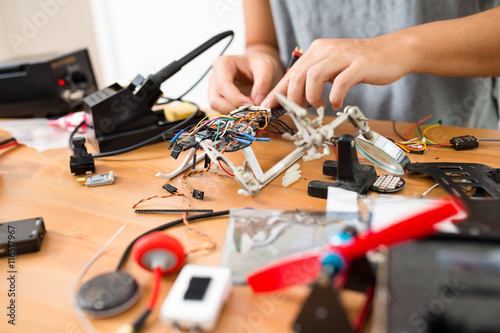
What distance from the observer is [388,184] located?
0.65m

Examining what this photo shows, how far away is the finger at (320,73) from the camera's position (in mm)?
759

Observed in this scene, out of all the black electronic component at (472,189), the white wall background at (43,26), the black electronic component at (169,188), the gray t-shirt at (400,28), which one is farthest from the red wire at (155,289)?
the white wall background at (43,26)

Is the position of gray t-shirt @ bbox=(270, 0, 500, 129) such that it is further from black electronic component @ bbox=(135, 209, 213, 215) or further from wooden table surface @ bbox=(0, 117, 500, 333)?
black electronic component @ bbox=(135, 209, 213, 215)

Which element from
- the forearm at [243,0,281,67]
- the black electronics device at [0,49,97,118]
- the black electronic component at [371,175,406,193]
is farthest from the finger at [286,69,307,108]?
the black electronics device at [0,49,97,118]

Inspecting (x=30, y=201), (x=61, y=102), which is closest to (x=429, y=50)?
(x=30, y=201)

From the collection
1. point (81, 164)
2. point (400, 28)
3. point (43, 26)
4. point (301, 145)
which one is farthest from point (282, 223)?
point (43, 26)

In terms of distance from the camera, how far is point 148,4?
6.82ft

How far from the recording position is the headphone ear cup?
460 millimetres

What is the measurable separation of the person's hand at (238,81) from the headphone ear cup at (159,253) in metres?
0.49

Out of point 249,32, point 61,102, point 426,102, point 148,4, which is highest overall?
point 148,4

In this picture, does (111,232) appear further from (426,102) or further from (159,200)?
(426,102)

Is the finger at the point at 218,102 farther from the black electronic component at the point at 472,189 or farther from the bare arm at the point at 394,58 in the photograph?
the black electronic component at the point at 472,189

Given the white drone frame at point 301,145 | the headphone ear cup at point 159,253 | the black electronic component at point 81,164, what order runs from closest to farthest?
1. the headphone ear cup at point 159,253
2. the white drone frame at point 301,145
3. the black electronic component at point 81,164

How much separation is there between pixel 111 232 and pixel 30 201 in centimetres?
23
